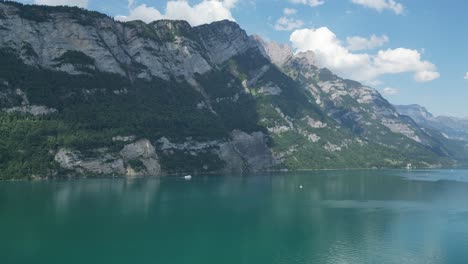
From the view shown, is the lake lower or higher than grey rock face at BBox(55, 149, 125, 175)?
lower

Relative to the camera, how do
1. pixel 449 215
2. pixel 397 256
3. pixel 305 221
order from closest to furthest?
pixel 397 256
pixel 305 221
pixel 449 215

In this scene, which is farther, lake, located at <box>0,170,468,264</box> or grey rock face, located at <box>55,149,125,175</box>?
grey rock face, located at <box>55,149,125,175</box>

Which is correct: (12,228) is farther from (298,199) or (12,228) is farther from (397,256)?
(298,199)

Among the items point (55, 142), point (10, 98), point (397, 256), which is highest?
point (10, 98)

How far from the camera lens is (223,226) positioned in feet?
289

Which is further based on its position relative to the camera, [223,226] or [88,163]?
[88,163]

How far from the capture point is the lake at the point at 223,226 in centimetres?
6619

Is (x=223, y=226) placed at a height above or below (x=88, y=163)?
below

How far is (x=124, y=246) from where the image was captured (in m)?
69.8

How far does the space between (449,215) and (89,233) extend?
271 feet

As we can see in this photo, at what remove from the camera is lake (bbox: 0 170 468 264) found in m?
66.2

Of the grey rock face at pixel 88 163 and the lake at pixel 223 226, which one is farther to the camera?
the grey rock face at pixel 88 163

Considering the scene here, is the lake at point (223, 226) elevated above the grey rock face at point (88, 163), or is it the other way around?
the grey rock face at point (88, 163)

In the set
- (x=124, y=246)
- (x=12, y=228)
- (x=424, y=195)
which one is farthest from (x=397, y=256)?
(x=424, y=195)
